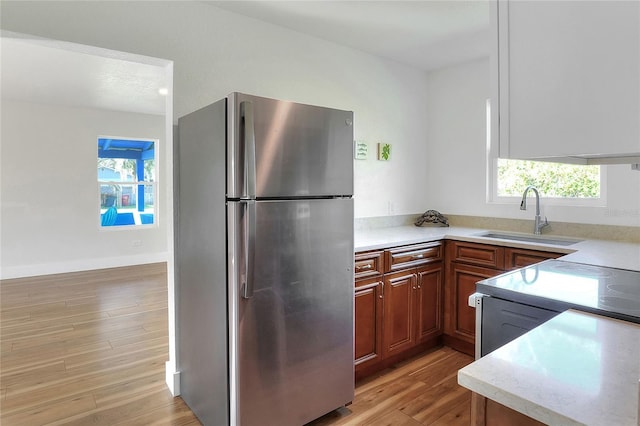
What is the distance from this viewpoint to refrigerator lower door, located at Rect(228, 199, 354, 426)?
177 centimetres

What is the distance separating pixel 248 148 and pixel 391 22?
1.72 metres

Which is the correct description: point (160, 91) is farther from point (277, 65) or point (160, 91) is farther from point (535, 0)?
point (535, 0)

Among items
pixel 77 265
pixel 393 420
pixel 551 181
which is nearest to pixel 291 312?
pixel 393 420

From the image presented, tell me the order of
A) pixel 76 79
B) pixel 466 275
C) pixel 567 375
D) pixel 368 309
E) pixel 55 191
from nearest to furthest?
pixel 567 375
pixel 368 309
pixel 466 275
pixel 76 79
pixel 55 191

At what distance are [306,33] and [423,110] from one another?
5.11 ft

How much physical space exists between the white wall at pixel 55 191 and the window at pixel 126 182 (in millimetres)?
216

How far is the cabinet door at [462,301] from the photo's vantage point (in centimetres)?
288

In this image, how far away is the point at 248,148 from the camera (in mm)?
1718

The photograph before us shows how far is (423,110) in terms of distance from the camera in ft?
12.8

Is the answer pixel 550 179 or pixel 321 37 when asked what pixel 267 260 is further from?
pixel 550 179

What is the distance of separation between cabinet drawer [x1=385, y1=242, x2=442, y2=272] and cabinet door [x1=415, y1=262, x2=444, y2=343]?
2.8 inches

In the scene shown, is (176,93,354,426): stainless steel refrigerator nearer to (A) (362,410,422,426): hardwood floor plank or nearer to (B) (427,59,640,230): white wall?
(A) (362,410,422,426): hardwood floor plank

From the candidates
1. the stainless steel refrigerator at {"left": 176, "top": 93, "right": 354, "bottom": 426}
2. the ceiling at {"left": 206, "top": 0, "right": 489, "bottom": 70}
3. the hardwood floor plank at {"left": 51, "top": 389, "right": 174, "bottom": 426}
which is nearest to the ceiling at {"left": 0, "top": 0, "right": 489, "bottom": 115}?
the ceiling at {"left": 206, "top": 0, "right": 489, "bottom": 70}

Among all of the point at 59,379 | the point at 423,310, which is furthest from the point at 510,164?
the point at 59,379
